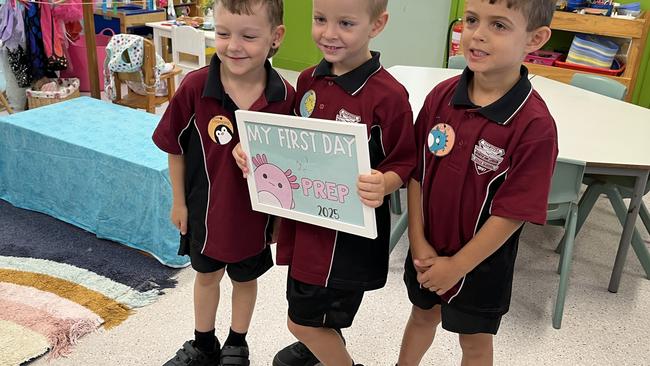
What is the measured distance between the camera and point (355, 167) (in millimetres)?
1208

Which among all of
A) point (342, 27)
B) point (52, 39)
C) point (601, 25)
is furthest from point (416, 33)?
point (342, 27)

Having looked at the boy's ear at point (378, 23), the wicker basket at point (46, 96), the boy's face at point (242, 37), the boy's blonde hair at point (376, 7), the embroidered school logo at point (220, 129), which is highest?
the boy's blonde hair at point (376, 7)

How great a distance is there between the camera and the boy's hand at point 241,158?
1.35 metres

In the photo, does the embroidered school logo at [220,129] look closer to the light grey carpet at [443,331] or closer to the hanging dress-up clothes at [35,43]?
the light grey carpet at [443,331]

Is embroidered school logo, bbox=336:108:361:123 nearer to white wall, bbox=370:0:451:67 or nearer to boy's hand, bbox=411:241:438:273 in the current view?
boy's hand, bbox=411:241:438:273

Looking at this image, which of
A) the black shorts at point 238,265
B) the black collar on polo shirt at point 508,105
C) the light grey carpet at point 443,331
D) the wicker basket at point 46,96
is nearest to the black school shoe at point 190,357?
the light grey carpet at point 443,331

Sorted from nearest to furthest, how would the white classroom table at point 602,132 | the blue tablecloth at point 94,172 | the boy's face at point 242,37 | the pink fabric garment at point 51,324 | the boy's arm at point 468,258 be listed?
the boy's arm at point 468,258 < the boy's face at point 242,37 < the pink fabric garment at point 51,324 < the white classroom table at point 602,132 < the blue tablecloth at point 94,172

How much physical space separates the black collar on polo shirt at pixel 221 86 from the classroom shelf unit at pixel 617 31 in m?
3.13

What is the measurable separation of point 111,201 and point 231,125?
1248 mm

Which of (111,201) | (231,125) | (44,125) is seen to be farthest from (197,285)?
(44,125)

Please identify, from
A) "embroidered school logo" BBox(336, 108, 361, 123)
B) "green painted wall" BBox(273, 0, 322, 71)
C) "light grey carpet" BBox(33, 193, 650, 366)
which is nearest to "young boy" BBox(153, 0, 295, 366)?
"embroidered school logo" BBox(336, 108, 361, 123)

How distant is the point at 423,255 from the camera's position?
1327 mm

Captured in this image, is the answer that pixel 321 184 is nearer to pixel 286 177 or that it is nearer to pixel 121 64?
pixel 286 177

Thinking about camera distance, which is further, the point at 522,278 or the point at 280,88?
the point at 522,278
